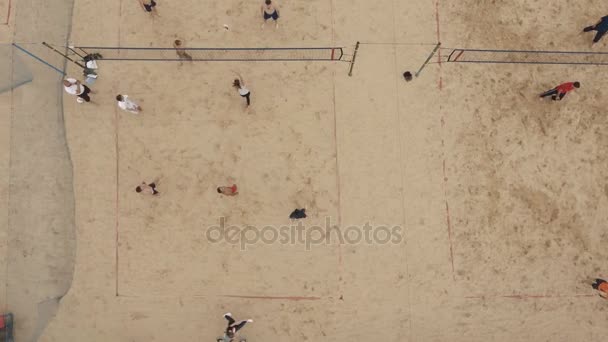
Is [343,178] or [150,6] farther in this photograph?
[150,6]

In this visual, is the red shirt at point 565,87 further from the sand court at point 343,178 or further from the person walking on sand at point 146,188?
the person walking on sand at point 146,188

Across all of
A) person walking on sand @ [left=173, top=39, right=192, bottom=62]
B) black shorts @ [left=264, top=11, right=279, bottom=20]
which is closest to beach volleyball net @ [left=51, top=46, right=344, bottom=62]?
person walking on sand @ [left=173, top=39, right=192, bottom=62]

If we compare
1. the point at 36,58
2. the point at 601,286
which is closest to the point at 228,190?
the point at 36,58

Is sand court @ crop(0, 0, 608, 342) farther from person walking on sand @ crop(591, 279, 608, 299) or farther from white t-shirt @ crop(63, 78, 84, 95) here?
white t-shirt @ crop(63, 78, 84, 95)

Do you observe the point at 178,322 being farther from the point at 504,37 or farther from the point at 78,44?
the point at 504,37

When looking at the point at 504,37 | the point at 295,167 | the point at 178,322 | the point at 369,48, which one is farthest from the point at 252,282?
the point at 504,37

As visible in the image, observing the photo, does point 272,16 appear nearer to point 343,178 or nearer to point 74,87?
point 343,178
